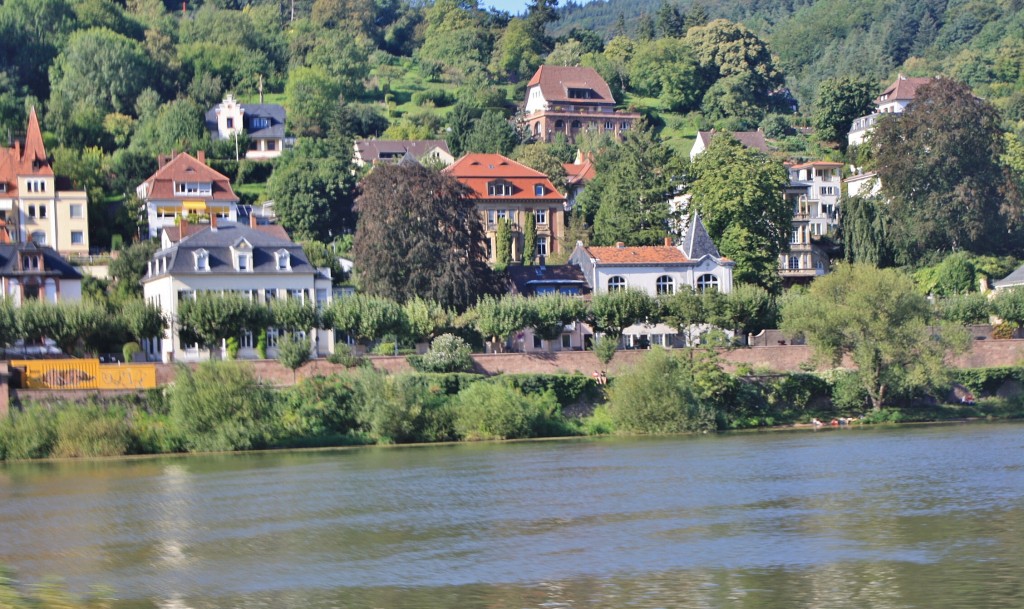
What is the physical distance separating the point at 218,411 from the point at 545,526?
2207 centimetres

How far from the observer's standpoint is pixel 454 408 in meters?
Answer: 56.6

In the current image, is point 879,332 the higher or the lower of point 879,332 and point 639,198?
the lower

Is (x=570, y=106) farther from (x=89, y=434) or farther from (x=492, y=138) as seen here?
(x=89, y=434)

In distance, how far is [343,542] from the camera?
3406 cm

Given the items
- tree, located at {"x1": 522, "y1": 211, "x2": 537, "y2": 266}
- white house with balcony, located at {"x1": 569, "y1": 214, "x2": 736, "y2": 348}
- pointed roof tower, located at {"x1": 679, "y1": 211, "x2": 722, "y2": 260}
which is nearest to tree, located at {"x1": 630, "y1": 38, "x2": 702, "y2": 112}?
tree, located at {"x1": 522, "y1": 211, "x2": 537, "y2": 266}

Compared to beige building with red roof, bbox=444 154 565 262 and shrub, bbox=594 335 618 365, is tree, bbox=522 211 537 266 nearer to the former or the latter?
beige building with red roof, bbox=444 154 565 262

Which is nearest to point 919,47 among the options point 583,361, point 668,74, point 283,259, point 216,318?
point 668,74

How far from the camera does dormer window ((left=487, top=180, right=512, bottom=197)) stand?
3656 inches

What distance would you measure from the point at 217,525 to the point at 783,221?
170 ft

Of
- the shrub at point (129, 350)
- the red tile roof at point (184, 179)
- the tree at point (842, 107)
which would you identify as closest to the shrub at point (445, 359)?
the shrub at point (129, 350)

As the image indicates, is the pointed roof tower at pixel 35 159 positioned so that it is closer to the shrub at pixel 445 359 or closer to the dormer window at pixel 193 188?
the dormer window at pixel 193 188

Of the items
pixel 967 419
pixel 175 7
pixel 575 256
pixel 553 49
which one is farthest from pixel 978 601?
pixel 175 7

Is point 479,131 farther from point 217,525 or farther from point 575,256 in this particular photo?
point 217,525

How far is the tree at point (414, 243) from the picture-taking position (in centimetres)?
7006
